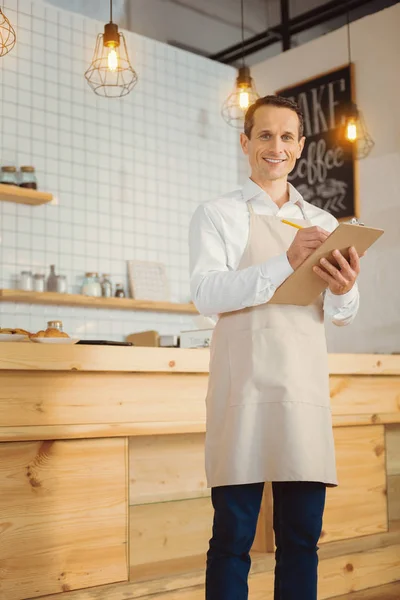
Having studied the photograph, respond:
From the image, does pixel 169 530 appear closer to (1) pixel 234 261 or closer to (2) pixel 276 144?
(1) pixel 234 261

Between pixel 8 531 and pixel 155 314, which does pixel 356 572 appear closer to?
pixel 8 531

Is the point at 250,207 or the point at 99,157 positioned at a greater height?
the point at 99,157

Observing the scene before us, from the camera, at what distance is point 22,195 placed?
14.5 feet

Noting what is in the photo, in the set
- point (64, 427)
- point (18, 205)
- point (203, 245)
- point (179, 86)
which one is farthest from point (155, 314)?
point (203, 245)

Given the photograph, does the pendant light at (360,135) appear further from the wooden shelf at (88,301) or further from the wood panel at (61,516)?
the wood panel at (61,516)

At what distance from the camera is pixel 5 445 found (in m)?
2.22

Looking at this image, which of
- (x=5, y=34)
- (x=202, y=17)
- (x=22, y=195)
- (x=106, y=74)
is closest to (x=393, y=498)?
(x=22, y=195)

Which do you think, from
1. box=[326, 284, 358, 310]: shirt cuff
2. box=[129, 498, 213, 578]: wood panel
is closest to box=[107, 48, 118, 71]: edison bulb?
box=[129, 498, 213, 578]: wood panel

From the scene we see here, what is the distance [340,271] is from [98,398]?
97 cm

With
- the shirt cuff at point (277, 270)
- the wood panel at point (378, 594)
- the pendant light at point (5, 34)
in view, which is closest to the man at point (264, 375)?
the shirt cuff at point (277, 270)

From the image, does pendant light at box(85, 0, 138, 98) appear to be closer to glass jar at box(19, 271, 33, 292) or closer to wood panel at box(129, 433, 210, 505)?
glass jar at box(19, 271, 33, 292)

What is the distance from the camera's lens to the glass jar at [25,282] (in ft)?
14.6

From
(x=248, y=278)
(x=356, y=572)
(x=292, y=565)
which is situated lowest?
(x=356, y=572)

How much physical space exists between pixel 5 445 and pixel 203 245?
2.87 feet
